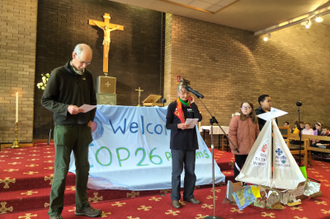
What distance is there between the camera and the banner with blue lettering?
3404mm

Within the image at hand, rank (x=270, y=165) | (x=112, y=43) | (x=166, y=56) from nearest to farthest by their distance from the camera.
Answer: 1. (x=270, y=165)
2. (x=112, y=43)
3. (x=166, y=56)

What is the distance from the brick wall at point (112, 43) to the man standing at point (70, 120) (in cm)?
509

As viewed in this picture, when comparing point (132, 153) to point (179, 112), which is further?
point (132, 153)

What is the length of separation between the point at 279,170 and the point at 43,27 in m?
7.05

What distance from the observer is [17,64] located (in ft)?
20.6

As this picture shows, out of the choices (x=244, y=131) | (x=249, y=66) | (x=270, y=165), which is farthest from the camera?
(x=249, y=66)

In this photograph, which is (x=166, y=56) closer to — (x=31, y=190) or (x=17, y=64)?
(x=17, y=64)

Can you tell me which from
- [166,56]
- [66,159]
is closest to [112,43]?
[166,56]

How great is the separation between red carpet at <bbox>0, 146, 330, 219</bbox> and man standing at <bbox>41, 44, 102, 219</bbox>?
0.35 m

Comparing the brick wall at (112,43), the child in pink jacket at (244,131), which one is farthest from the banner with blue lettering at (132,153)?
the brick wall at (112,43)

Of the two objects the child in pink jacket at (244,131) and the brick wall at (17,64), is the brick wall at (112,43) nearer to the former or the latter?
the brick wall at (17,64)

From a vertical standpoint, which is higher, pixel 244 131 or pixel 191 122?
pixel 191 122

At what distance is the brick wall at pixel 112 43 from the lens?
22.8 ft

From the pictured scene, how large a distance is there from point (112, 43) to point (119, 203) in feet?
19.4
